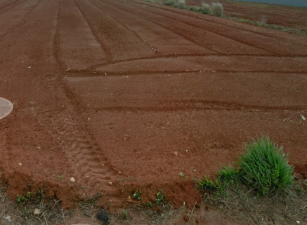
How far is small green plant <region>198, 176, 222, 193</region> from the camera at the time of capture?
360cm

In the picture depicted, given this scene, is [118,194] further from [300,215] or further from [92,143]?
[300,215]

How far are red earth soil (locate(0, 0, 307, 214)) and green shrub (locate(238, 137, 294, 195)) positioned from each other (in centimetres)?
48

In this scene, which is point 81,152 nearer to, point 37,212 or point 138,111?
point 37,212

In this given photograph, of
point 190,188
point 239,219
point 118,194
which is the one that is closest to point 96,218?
point 118,194

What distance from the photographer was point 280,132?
4.85m

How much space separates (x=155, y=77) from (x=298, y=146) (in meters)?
3.74

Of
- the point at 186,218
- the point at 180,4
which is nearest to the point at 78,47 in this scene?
the point at 186,218

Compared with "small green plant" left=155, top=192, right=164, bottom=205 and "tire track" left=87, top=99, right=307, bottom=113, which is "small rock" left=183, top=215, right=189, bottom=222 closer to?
"small green plant" left=155, top=192, right=164, bottom=205

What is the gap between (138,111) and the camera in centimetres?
544

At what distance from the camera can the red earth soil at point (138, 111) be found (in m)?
3.77

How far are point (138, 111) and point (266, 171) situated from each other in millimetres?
2677

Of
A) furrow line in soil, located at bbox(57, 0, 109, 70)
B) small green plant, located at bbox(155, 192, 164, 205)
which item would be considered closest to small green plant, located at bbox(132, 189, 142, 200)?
small green plant, located at bbox(155, 192, 164, 205)

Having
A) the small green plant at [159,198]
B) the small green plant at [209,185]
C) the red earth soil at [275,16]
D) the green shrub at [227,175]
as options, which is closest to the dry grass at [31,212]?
the small green plant at [159,198]

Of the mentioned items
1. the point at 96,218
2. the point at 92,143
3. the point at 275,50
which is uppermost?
the point at 275,50
